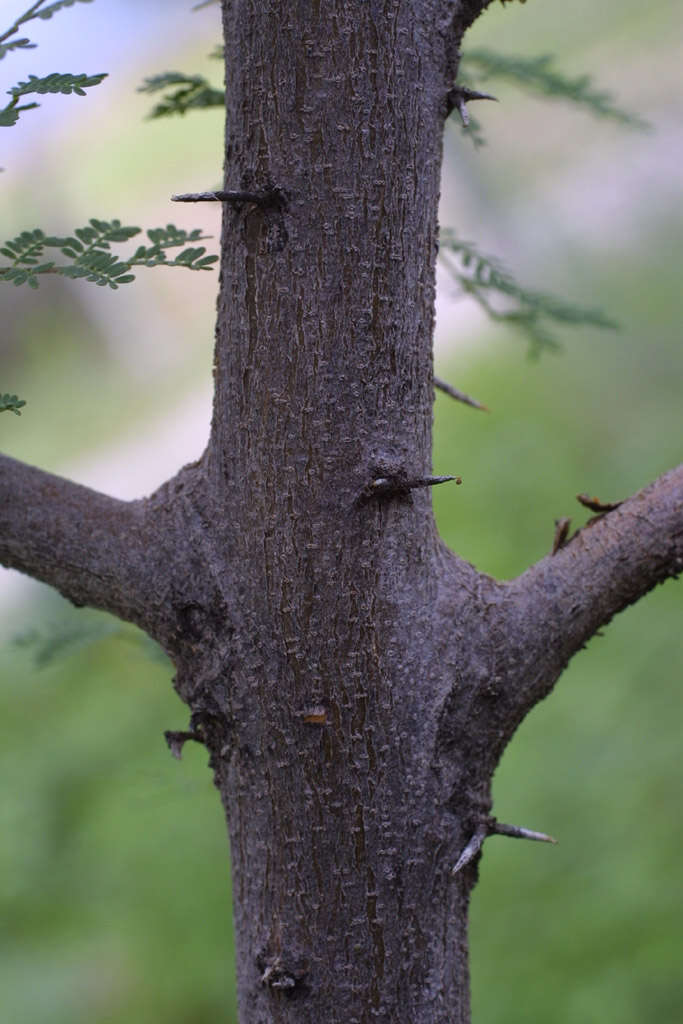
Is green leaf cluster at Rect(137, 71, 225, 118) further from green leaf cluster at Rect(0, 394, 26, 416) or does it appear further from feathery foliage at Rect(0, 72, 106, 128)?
green leaf cluster at Rect(0, 394, 26, 416)

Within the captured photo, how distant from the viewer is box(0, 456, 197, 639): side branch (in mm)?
1197

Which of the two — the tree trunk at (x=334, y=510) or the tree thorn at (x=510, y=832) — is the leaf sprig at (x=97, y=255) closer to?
the tree trunk at (x=334, y=510)

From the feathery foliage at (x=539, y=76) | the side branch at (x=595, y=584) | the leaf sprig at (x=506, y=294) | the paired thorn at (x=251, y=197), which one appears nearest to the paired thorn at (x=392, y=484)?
the side branch at (x=595, y=584)

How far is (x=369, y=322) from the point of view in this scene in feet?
3.66

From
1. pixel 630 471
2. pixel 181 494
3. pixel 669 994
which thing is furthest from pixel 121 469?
pixel 181 494

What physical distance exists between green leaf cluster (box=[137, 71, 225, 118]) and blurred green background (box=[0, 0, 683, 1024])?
2.58 ft

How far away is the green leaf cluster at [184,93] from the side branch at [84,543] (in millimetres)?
681

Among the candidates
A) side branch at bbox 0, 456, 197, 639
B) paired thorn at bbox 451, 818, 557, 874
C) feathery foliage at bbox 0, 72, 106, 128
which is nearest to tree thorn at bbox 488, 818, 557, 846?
paired thorn at bbox 451, 818, 557, 874

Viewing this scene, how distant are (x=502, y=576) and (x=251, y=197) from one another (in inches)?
159

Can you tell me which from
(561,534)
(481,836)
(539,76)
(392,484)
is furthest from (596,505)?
(539,76)

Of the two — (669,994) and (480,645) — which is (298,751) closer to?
(480,645)

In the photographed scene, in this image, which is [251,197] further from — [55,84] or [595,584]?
[595,584]

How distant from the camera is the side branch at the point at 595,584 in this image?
1202mm

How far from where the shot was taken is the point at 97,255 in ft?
3.75
